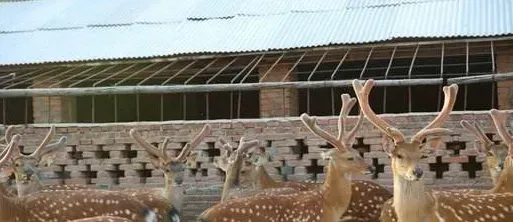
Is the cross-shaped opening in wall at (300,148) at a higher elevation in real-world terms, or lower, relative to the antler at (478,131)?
lower

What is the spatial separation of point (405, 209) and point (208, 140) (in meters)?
3.76

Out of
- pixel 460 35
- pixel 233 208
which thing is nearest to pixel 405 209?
pixel 233 208

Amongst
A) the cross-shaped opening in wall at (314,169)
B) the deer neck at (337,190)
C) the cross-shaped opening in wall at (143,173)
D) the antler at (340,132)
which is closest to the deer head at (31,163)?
the cross-shaped opening in wall at (143,173)

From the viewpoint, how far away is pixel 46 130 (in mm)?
10164

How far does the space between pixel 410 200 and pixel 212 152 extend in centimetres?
388

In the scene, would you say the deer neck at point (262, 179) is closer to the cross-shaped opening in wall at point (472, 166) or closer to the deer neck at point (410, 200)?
the cross-shaped opening in wall at point (472, 166)

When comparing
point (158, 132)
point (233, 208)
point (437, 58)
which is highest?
point (437, 58)

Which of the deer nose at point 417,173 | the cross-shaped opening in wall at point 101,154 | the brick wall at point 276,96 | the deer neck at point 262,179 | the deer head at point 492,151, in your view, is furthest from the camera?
the brick wall at point 276,96

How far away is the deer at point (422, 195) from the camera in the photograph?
→ 20.3 ft

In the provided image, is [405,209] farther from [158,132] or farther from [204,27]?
[204,27]

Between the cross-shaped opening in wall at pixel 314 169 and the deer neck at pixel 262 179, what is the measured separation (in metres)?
0.41

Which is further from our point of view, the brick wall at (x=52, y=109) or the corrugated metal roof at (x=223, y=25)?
the brick wall at (x=52, y=109)

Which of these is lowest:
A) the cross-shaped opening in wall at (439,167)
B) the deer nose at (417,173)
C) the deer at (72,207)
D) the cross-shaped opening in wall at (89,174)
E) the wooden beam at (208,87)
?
the deer at (72,207)

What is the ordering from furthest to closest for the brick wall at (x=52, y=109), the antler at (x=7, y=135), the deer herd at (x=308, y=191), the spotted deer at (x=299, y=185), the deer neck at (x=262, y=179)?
1. the brick wall at (x=52, y=109)
2. the antler at (x=7, y=135)
3. the deer neck at (x=262, y=179)
4. the spotted deer at (x=299, y=185)
5. the deer herd at (x=308, y=191)
